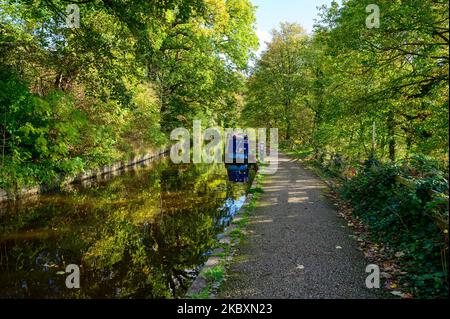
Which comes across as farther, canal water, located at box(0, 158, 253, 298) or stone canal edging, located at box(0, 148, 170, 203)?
stone canal edging, located at box(0, 148, 170, 203)

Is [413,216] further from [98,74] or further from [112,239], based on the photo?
[98,74]

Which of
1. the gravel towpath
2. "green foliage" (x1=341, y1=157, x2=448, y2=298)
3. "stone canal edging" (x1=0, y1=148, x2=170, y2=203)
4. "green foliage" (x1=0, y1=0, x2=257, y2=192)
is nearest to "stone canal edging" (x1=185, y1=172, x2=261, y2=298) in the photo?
the gravel towpath

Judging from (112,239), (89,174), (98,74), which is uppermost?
(98,74)

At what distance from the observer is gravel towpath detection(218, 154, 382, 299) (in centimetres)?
458

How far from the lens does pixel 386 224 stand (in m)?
6.70

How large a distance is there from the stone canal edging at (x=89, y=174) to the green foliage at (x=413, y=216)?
11.4 metres

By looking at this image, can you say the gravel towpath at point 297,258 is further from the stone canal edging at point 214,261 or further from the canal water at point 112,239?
the canal water at point 112,239

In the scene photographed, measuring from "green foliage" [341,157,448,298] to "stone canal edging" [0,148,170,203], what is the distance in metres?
11.4

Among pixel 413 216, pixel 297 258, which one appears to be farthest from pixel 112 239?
pixel 413 216

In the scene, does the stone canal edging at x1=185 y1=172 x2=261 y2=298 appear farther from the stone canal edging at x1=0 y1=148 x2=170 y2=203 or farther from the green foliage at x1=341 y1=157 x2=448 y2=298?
the stone canal edging at x1=0 y1=148 x2=170 y2=203

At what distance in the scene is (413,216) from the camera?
609 cm

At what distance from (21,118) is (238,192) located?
834 cm

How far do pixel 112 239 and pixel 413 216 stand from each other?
22.0ft

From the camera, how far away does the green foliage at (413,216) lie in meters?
4.45
